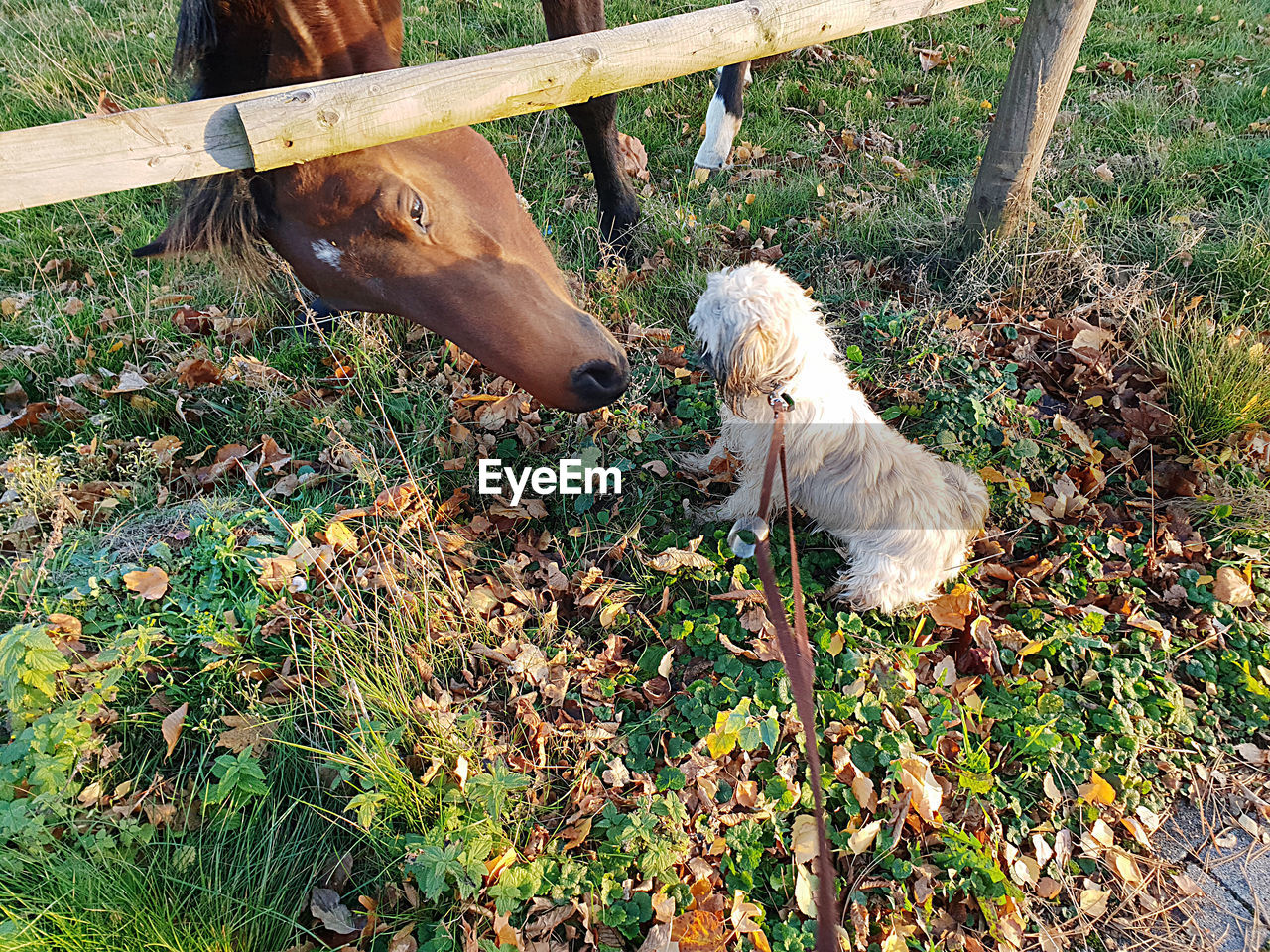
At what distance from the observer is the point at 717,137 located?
212 inches

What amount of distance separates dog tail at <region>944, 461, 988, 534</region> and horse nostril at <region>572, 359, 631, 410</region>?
145 cm

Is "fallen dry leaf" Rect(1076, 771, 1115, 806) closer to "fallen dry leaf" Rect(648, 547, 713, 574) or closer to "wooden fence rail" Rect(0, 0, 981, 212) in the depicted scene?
"fallen dry leaf" Rect(648, 547, 713, 574)

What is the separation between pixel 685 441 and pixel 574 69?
178 centimetres

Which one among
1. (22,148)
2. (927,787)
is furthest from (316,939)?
(22,148)

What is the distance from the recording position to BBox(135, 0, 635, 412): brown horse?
252 centimetres

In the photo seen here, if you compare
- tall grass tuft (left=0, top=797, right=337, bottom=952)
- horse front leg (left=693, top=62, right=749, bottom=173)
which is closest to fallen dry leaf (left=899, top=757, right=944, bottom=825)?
tall grass tuft (left=0, top=797, right=337, bottom=952)

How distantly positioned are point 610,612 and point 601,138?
122 inches

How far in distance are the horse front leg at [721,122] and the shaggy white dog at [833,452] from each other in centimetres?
308

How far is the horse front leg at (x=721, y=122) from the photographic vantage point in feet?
17.4

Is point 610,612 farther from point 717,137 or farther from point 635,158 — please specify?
point 717,137

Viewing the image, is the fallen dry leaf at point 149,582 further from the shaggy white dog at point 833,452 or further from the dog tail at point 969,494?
the dog tail at point 969,494

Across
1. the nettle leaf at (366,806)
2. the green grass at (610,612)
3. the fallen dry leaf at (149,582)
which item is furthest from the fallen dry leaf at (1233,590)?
the fallen dry leaf at (149,582)

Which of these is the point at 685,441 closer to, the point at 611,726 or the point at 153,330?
the point at 611,726

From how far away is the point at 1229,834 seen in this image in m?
2.45
